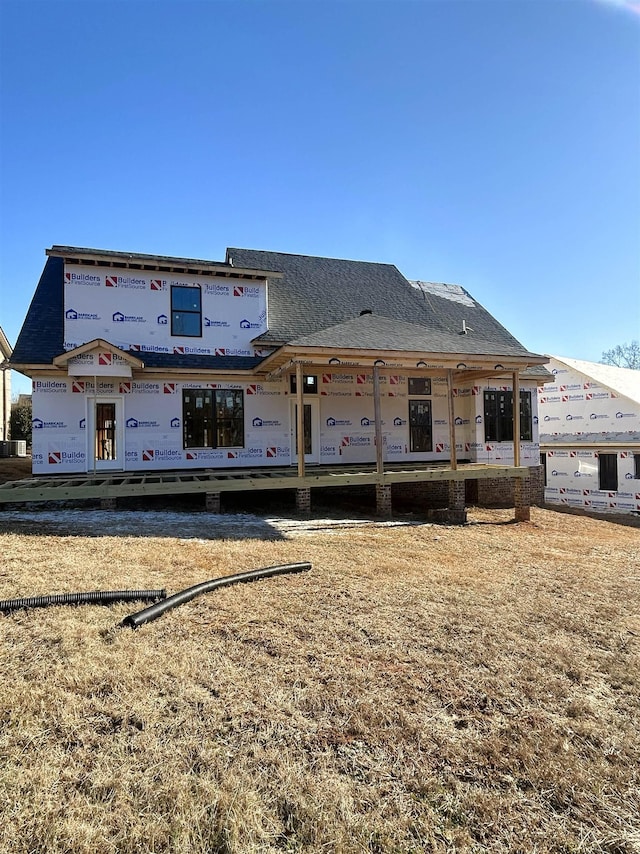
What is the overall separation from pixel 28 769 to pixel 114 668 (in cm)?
100

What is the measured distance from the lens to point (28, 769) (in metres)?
2.53

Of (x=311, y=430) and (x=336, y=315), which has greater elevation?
(x=336, y=315)

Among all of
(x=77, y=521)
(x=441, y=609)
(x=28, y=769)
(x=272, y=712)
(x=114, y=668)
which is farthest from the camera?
(x=77, y=521)

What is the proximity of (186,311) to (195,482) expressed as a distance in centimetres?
548

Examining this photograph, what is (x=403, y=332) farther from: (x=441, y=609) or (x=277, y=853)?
(x=277, y=853)

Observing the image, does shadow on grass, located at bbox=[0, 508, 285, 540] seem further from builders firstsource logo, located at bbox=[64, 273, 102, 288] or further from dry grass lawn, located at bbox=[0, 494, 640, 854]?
builders firstsource logo, located at bbox=[64, 273, 102, 288]

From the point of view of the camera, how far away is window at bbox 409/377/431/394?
599 inches

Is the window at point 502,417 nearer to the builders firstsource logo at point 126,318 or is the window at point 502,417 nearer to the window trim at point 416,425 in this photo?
the window trim at point 416,425

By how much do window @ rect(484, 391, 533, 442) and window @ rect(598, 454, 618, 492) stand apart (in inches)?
306

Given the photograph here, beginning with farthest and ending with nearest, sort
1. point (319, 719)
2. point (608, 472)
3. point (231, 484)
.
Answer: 1. point (608, 472)
2. point (231, 484)
3. point (319, 719)

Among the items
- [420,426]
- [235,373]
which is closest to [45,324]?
[235,373]

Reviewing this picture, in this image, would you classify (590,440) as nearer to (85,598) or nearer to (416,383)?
(416,383)

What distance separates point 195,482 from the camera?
32.4 ft

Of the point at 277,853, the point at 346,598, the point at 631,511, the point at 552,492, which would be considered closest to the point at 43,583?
the point at 346,598
